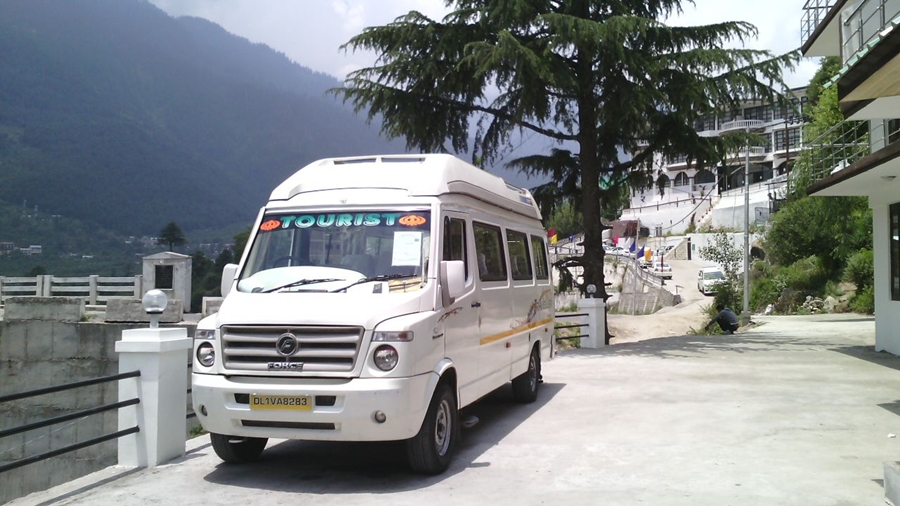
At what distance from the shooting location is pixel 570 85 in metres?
17.3

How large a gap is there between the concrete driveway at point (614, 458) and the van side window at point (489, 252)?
1845 mm

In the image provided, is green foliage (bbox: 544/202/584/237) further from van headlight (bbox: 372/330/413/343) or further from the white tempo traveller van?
van headlight (bbox: 372/330/413/343)

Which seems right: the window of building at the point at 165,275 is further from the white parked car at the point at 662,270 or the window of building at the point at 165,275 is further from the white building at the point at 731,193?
the white building at the point at 731,193

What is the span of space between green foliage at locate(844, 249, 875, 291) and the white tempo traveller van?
1180 inches

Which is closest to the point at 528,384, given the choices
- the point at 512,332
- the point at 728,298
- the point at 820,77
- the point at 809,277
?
the point at 512,332

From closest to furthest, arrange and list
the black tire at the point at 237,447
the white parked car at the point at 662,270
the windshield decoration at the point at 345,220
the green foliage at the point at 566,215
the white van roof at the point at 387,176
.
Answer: the black tire at the point at 237,447, the windshield decoration at the point at 345,220, the white van roof at the point at 387,176, the green foliage at the point at 566,215, the white parked car at the point at 662,270

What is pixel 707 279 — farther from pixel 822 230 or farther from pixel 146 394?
pixel 146 394

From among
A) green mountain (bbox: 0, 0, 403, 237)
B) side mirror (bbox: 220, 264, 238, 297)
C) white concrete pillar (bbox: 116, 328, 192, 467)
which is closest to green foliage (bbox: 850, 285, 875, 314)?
side mirror (bbox: 220, 264, 238, 297)

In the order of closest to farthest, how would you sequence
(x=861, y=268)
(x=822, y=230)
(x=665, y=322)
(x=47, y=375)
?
(x=47, y=375) < (x=861, y=268) < (x=665, y=322) < (x=822, y=230)

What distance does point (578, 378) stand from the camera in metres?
13.0

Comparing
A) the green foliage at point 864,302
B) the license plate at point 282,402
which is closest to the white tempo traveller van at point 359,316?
the license plate at point 282,402

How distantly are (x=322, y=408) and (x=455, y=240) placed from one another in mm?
2219

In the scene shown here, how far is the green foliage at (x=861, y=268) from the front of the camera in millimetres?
32928

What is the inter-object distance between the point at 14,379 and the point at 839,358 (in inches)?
710
